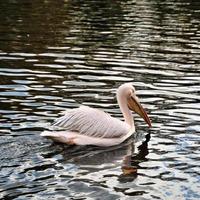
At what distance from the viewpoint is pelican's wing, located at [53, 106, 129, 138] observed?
10.2 m

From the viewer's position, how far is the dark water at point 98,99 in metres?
8.39

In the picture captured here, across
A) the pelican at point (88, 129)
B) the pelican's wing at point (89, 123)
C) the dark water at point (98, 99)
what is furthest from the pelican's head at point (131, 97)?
the pelican's wing at point (89, 123)

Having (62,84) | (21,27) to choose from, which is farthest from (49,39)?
(62,84)

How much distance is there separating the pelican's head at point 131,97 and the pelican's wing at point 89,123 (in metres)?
0.97

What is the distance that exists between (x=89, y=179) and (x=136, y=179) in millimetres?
691

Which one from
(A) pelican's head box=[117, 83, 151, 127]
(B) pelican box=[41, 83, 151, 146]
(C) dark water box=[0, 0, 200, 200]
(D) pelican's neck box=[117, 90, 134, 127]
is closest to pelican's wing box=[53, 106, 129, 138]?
(B) pelican box=[41, 83, 151, 146]

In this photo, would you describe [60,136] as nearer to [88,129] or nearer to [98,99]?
[88,129]

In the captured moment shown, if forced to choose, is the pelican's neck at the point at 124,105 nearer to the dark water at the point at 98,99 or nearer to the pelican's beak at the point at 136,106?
the pelican's beak at the point at 136,106

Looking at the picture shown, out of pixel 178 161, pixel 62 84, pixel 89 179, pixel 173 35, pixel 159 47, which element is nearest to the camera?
pixel 89 179

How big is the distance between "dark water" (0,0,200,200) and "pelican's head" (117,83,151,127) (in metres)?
0.29

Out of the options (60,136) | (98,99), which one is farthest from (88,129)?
(98,99)

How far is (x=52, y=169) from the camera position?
29.1 feet

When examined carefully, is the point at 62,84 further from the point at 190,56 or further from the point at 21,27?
the point at 21,27

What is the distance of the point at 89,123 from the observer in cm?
1020
